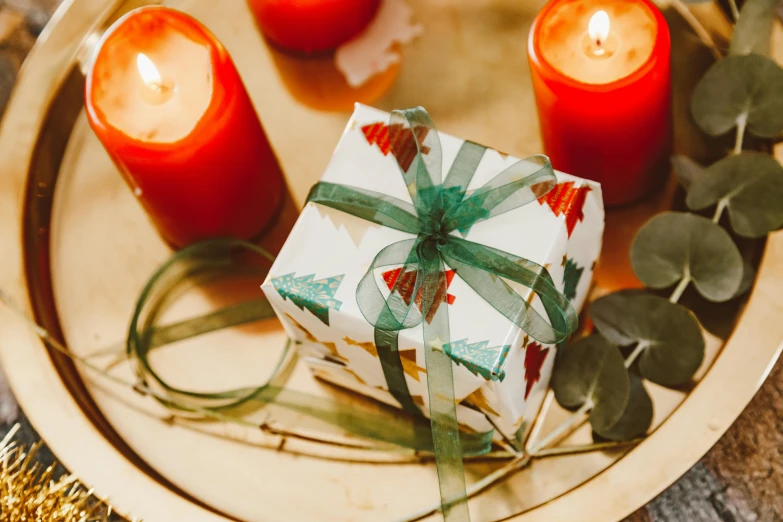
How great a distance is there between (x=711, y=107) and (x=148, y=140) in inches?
15.4

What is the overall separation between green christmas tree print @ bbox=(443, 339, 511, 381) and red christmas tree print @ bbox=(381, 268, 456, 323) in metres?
0.02

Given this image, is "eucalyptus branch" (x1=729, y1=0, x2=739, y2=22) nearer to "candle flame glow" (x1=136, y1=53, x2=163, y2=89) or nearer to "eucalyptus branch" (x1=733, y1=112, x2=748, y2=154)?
"eucalyptus branch" (x1=733, y1=112, x2=748, y2=154)

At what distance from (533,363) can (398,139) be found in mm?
162

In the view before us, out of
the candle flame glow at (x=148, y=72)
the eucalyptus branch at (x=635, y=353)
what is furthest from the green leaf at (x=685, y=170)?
the candle flame glow at (x=148, y=72)

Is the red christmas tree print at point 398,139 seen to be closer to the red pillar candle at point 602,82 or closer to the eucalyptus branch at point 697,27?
the red pillar candle at point 602,82

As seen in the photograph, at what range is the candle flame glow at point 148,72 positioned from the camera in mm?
521

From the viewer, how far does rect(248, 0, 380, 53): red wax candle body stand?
0.61 metres

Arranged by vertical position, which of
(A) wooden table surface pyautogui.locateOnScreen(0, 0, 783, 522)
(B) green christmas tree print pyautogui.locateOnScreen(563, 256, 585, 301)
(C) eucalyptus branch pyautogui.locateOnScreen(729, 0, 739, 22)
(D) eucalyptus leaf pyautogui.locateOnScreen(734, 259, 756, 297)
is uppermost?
(C) eucalyptus branch pyautogui.locateOnScreen(729, 0, 739, 22)

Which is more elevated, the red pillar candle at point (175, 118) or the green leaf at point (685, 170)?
the red pillar candle at point (175, 118)

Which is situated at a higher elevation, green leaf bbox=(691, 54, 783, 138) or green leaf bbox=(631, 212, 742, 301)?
green leaf bbox=(691, 54, 783, 138)

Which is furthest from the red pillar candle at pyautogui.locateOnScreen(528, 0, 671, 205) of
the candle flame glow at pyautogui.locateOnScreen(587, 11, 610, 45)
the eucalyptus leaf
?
the eucalyptus leaf

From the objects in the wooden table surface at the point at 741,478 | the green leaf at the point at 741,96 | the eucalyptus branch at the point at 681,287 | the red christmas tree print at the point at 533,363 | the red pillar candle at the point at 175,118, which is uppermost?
the red pillar candle at the point at 175,118

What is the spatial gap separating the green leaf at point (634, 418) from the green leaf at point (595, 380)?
0.5 inches

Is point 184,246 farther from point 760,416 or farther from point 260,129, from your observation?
point 760,416
